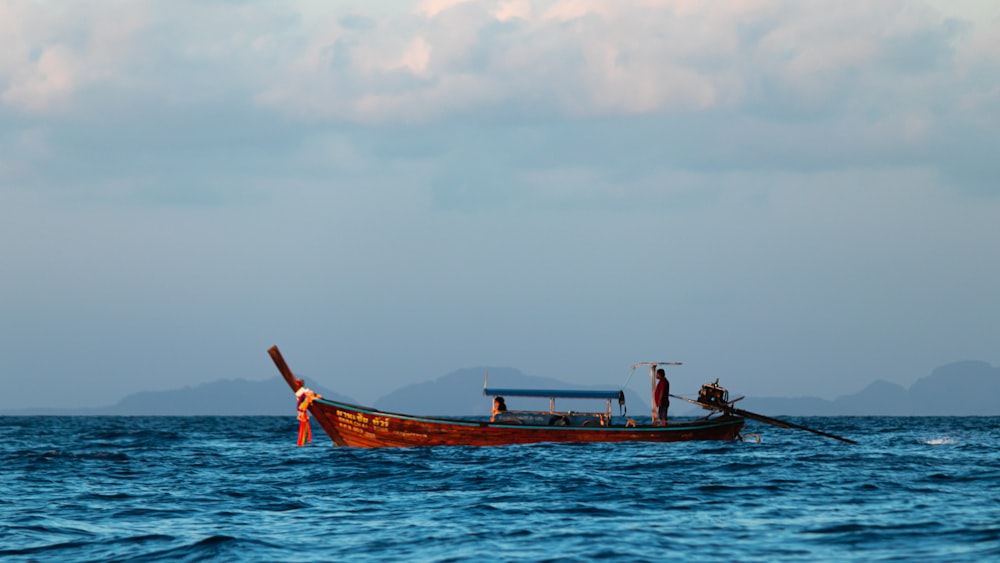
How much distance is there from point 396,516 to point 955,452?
2526 cm

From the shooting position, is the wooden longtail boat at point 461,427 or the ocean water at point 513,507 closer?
the ocean water at point 513,507

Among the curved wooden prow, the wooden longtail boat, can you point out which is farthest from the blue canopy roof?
the curved wooden prow

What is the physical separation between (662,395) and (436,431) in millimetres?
8953

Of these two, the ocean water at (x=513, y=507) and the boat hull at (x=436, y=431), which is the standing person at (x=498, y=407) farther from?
the ocean water at (x=513, y=507)

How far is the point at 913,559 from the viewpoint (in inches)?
620

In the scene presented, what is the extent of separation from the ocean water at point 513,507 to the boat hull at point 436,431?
0.95 m

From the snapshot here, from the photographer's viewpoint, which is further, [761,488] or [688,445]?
[688,445]

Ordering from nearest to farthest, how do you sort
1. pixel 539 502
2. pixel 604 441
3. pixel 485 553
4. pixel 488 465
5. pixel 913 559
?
pixel 913 559
pixel 485 553
pixel 539 502
pixel 488 465
pixel 604 441

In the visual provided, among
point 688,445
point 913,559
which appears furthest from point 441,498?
point 688,445

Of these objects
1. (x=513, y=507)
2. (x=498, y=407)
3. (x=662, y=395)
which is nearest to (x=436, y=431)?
(x=498, y=407)

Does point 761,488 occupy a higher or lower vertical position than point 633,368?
lower

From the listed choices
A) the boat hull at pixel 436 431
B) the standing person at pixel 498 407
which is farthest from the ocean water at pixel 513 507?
the standing person at pixel 498 407

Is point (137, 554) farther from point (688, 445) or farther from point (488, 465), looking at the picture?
point (688, 445)

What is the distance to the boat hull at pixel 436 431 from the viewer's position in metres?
37.3
